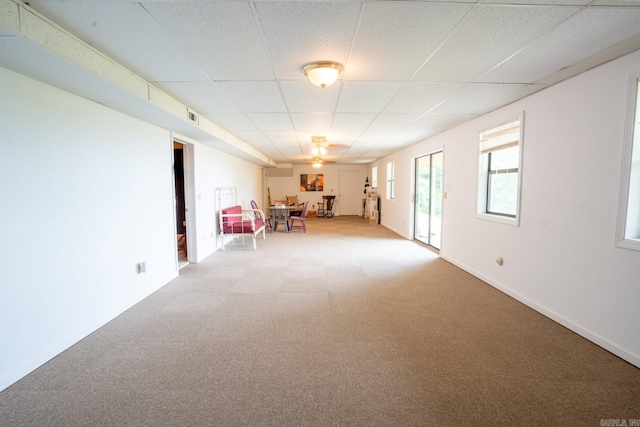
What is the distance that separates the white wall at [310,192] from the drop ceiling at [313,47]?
844 cm

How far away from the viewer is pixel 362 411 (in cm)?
163

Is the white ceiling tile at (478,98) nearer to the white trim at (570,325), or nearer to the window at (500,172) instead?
the window at (500,172)

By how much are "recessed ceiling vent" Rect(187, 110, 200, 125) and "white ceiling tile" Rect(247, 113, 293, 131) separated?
2.27ft

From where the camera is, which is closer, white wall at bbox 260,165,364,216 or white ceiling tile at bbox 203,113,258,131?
white ceiling tile at bbox 203,113,258,131

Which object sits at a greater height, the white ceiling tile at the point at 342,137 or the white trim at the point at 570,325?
the white ceiling tile at the point at 342,137

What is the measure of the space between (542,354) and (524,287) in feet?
3.82

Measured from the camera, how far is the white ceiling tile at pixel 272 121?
3895 mm

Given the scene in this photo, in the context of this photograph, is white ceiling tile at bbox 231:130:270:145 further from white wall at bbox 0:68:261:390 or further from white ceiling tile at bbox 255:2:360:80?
white ceiling tile at bbox 255:2:360:80

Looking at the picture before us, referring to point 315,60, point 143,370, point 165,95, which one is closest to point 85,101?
point 165,95

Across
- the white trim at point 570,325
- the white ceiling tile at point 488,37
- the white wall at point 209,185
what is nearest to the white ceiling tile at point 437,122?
the white ceiling tile at point 488,37

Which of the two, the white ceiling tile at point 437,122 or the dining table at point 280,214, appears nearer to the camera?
the white ceiling tile at point 437,122

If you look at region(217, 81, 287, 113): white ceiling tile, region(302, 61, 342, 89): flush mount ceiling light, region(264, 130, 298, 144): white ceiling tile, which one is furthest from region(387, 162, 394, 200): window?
region(302, 61, 342, 89): flush mount ceiling light

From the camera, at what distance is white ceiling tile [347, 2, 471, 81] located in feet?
5.32

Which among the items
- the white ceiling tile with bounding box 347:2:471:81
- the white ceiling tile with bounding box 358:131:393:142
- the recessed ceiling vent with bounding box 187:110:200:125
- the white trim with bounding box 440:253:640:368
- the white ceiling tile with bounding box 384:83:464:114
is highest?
the white ceiling tile with bounding box 358:131:393:142
